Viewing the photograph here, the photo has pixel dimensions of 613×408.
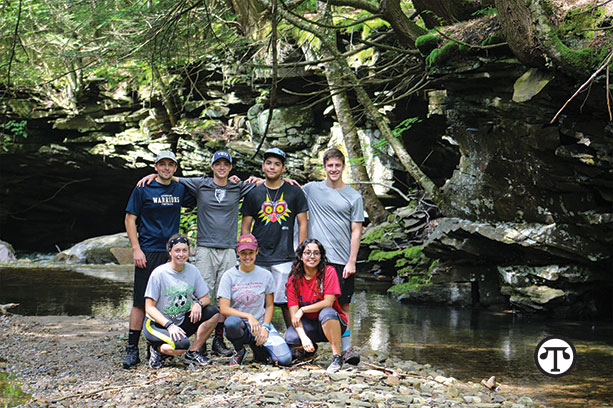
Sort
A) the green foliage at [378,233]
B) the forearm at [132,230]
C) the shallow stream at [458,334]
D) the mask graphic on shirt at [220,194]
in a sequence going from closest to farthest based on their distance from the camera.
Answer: the forearm at [132,230], the shallow stream at [458,334], the mask graphic on shirt at [220,194], the green foliage at [378,233]

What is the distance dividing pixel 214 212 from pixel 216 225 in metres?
0.14

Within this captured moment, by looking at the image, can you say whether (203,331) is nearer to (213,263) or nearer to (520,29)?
(213,263)

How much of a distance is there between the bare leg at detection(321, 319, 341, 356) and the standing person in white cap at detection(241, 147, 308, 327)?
2.07ft

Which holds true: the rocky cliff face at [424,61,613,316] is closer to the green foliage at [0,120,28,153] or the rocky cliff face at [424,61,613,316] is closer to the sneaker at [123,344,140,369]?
the sneaker at [123,344,140,369]

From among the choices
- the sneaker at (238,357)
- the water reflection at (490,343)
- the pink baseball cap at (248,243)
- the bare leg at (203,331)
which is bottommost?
the water reflection at (490,343)

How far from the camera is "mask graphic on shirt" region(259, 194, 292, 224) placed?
5531 millimetres

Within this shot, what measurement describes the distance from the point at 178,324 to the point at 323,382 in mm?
1573

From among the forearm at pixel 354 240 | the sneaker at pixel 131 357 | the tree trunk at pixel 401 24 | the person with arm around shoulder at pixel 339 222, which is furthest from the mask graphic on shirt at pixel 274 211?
the tree trunk at pixel 401 24

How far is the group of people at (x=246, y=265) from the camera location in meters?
5.02

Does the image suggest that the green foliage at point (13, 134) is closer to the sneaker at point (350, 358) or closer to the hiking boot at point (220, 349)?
the hiking boot at point (220, 349)

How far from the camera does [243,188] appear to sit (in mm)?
5902

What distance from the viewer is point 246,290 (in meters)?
5.16

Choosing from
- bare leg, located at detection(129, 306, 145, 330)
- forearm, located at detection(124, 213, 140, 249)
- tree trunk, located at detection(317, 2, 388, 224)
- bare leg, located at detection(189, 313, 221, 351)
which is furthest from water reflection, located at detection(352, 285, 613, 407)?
tree trunk, located at detection(317, 2, 388, 224)

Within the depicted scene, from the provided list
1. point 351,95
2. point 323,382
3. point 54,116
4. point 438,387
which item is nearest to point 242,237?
point 323,382
